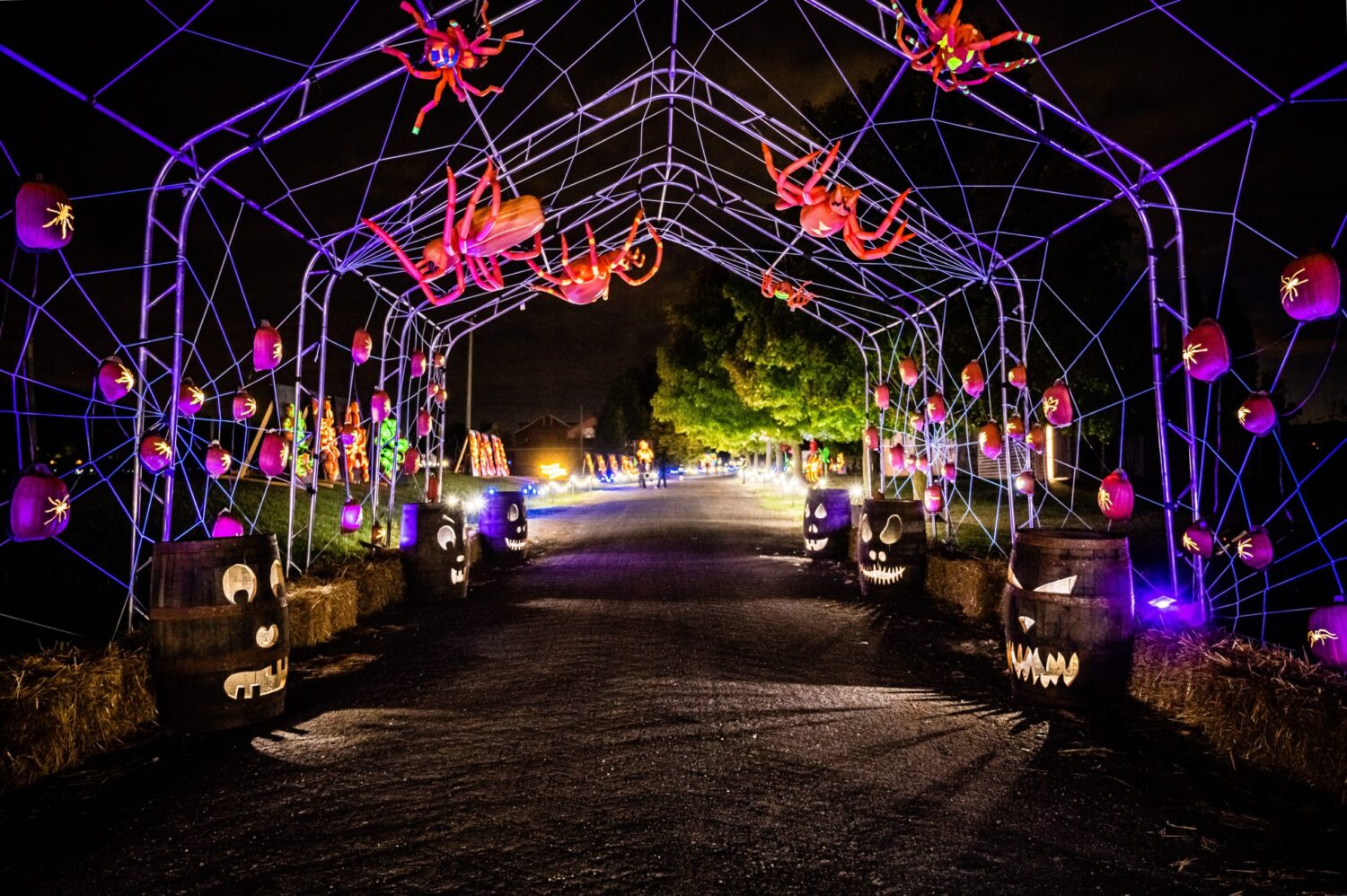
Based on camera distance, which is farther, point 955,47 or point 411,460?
point 411,460

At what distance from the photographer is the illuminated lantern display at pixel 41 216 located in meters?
3.66

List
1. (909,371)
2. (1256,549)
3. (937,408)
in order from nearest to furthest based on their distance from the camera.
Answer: (1256,549) → (937,408) → (909,371)

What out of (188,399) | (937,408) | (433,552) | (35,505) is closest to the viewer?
(35,505)

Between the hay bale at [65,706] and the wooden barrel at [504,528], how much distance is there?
21.7 ft

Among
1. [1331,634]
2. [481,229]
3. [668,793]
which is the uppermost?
[481,229]

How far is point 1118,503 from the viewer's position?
222 inches

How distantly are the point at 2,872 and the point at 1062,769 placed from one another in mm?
4393

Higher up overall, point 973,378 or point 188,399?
point 973,378

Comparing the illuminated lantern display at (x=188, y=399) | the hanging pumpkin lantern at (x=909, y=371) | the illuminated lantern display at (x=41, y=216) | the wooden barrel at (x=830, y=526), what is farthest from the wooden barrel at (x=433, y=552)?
the hanging pumpkin lantern at (x=909, y=371)

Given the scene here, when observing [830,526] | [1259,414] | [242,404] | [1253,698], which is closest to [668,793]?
[1253,698]

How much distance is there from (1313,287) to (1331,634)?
181 cm

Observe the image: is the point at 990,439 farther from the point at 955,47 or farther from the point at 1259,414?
the point at 955,47

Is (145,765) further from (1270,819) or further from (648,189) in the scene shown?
(648,189)

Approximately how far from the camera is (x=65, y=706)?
362 centimetres
